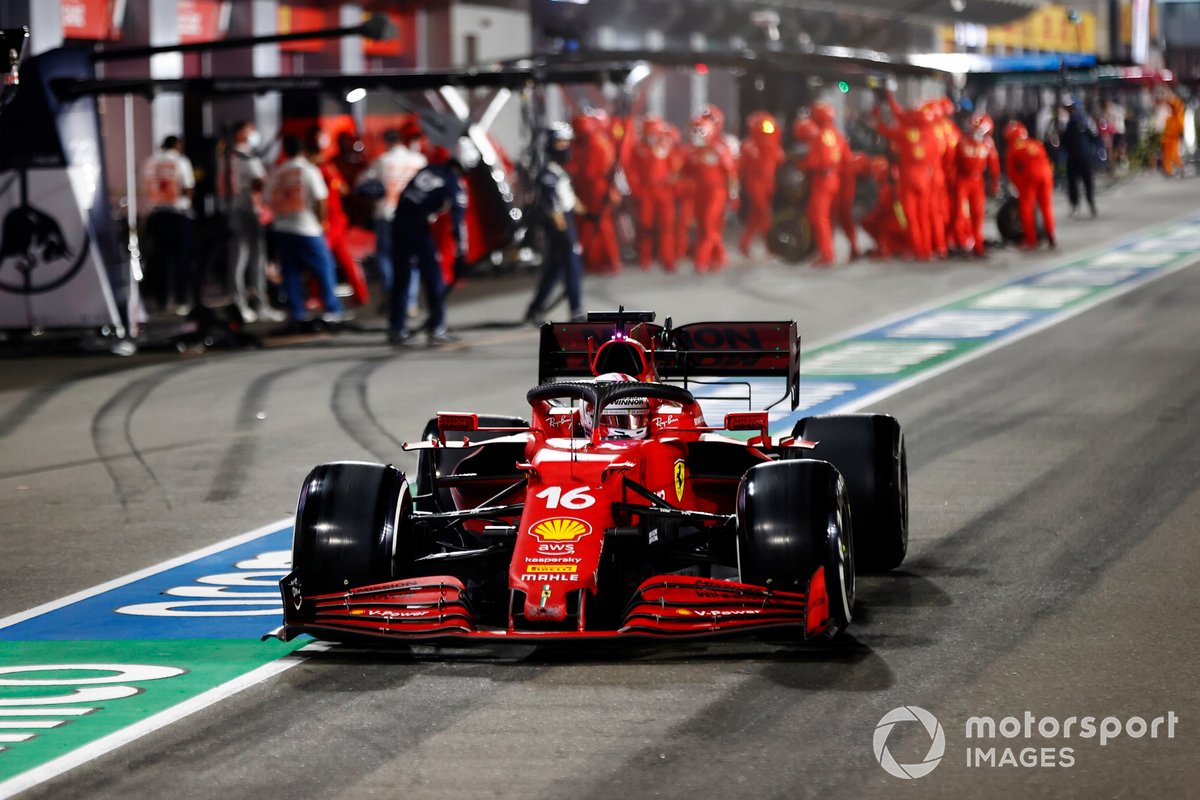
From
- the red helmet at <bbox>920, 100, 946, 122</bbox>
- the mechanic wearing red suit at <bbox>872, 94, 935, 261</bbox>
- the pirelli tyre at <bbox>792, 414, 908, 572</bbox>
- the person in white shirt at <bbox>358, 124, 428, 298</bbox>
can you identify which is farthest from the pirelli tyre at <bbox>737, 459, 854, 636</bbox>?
the red helmet at <bbox>920, 100, 946, 122</bbox>

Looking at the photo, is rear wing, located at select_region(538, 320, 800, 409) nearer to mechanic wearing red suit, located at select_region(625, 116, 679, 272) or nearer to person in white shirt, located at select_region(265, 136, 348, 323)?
person in white shirt, located at select_region(265, 136, 348, 323)

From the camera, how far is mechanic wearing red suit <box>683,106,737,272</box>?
2461 centimetres

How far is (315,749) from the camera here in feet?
19.1

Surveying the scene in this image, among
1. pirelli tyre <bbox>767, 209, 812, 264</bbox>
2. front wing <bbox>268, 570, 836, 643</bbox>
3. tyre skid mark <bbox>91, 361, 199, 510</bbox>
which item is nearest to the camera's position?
front wing <bbox>268, 570, 836, 643</bbox>

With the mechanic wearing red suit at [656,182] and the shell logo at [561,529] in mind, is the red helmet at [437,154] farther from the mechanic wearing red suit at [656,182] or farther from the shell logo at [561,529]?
the shell logo at [561,529]

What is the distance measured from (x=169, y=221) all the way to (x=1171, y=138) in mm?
29211

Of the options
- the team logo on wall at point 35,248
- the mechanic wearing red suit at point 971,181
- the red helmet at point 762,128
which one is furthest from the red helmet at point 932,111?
the team logo on wall at point 35,248

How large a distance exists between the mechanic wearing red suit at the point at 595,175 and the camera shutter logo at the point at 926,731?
16809 mm

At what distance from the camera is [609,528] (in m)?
6.98

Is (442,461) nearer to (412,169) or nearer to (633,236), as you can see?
(412,169)

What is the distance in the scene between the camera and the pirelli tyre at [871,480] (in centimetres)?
804

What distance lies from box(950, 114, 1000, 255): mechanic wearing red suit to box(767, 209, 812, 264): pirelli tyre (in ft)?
6.36

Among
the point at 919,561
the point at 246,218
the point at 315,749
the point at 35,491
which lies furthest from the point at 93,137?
the point at 315,749

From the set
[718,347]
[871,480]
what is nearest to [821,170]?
[718,347]
